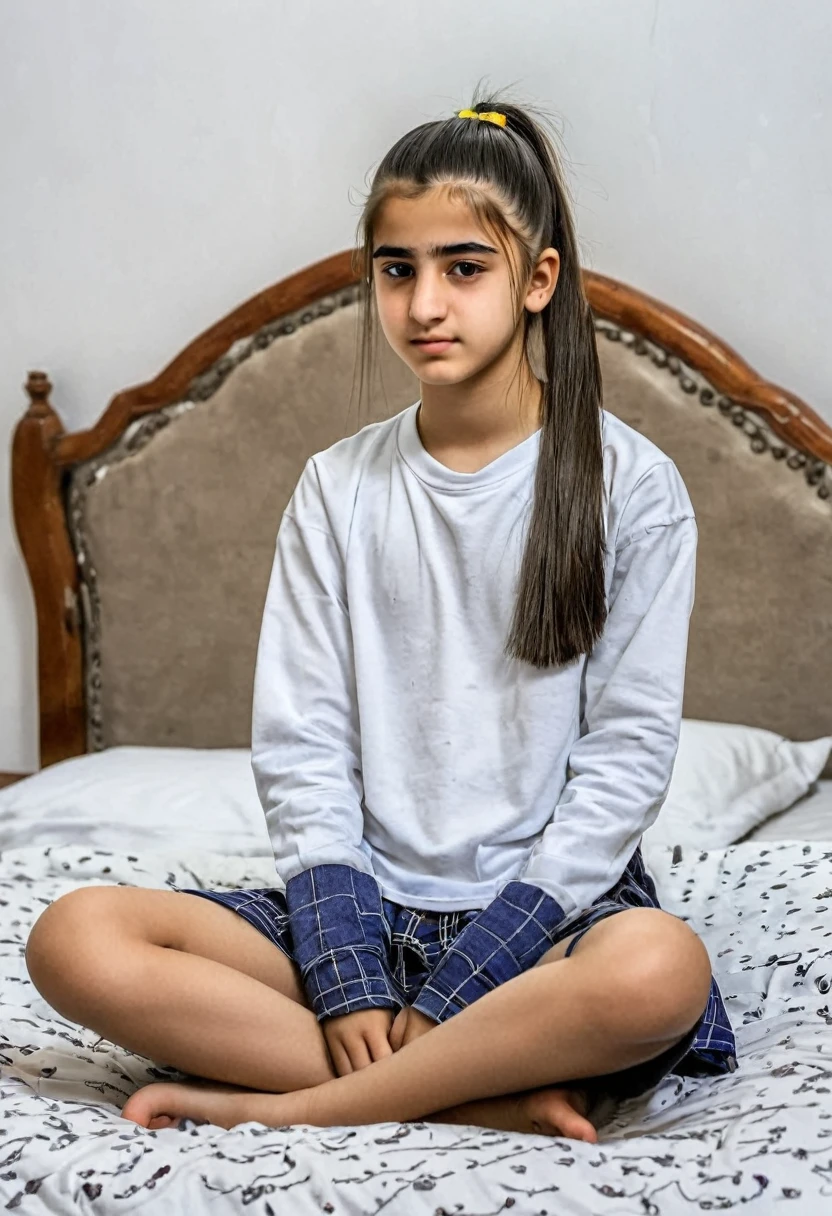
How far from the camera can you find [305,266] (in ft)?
7.02

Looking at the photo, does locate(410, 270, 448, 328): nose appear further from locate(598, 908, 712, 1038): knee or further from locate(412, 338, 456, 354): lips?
locate(598, 908, 712, 1038): knee

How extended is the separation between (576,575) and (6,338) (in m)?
1.45

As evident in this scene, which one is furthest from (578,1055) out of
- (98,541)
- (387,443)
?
(98,541)

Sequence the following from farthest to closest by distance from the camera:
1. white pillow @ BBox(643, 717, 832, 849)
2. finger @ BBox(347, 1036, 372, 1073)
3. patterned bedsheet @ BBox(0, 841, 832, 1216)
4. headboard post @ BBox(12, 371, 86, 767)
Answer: headboard post @ BBox(12, 371, 86, 767)
white pillow @ BBox(643, 717, 832, 849)
finger @ BBox(347, 1036, 372, 1073)
patterned bedsheet @ BBox(0, 841, 832, 1216)

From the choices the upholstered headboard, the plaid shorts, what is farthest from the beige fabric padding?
the plaid shorts

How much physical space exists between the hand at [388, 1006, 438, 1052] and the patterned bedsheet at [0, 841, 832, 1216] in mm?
118

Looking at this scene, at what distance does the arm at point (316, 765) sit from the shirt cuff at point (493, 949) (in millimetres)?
53

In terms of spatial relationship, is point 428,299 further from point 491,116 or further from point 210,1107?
point 210,1107

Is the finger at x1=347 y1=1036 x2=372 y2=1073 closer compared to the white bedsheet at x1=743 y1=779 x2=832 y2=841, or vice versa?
the finger at x1=347 y1=1036 x2=372 y2=1073

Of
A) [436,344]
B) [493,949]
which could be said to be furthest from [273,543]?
[493,949]

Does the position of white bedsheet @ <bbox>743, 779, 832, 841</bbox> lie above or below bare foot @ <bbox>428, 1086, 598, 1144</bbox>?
above

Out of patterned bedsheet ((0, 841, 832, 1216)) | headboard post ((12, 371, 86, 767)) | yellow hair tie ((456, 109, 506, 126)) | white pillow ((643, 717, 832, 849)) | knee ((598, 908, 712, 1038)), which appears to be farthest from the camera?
headboard post ((12, 371, 86, 767))

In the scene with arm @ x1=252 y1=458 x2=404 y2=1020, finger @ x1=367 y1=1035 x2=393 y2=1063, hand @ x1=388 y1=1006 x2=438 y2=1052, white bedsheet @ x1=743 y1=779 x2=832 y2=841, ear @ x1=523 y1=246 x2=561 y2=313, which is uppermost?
ear @ x1=523 y1=246 x2=561 y2=313

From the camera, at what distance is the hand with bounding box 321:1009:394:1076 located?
1049mm
